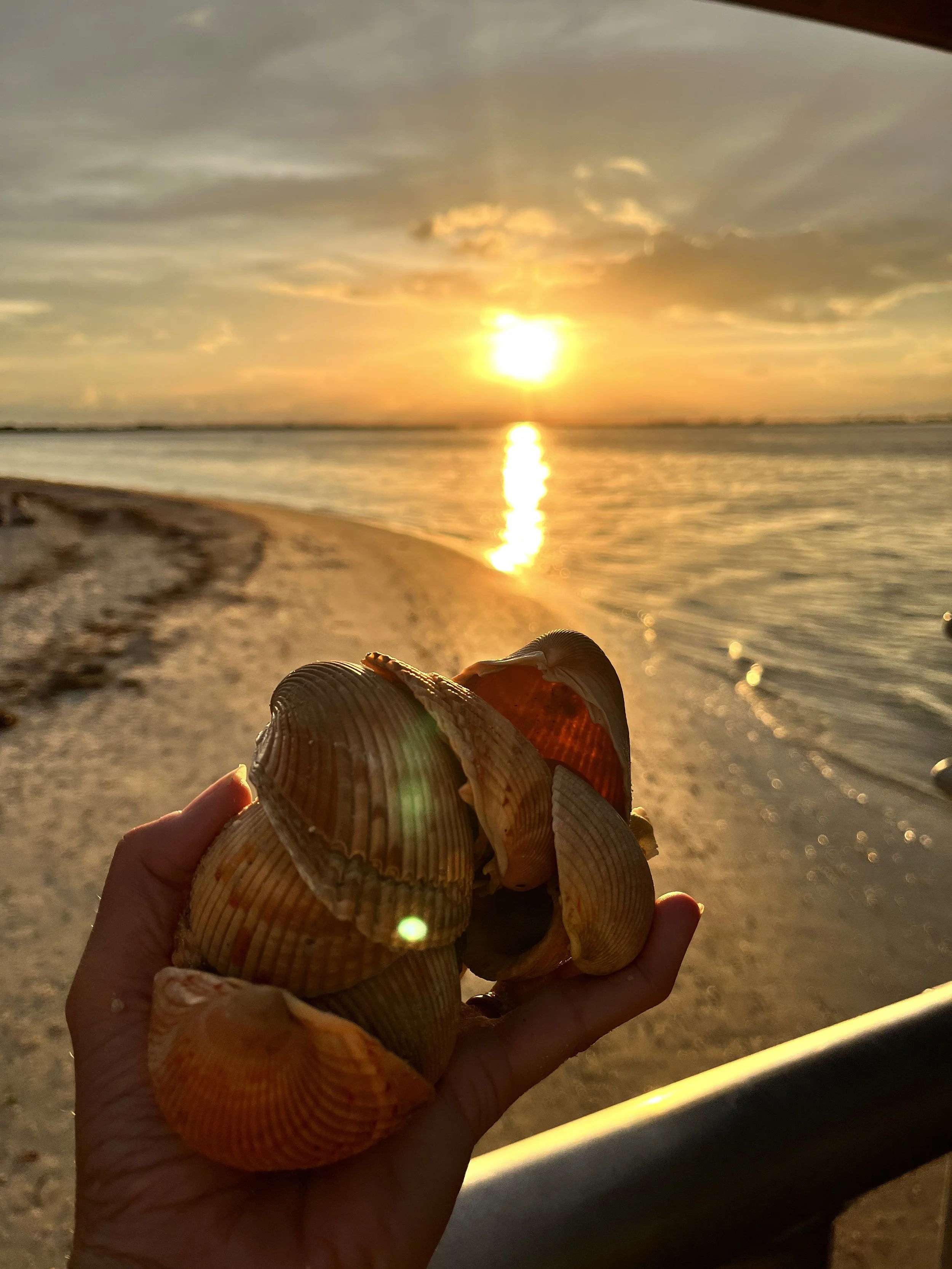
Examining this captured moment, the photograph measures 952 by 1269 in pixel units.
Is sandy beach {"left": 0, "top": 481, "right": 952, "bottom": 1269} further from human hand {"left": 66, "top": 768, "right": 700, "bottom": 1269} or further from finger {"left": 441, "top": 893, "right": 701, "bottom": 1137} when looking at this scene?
finger {"left": 441, "top": 893, "right": 701, "bottom": 1137}

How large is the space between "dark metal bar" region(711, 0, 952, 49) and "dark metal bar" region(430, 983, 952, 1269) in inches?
119

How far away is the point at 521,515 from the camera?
28844 millimetres

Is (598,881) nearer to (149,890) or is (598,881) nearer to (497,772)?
(497,772)

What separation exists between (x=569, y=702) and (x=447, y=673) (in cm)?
652

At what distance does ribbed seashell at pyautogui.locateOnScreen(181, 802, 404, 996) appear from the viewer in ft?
5.16

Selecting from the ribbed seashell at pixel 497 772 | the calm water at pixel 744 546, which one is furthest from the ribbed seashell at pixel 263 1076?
the calm water at pixel 744 546

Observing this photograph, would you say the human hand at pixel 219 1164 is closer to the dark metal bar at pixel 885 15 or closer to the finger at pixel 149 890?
the finger at pixel 149 890

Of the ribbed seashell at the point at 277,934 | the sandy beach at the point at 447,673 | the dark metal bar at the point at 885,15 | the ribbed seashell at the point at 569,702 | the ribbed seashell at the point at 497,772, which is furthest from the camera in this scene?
the sandy beach at the point at 447,673

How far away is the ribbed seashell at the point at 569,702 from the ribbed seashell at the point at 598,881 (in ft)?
0.76

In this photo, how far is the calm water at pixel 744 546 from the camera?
9.88m

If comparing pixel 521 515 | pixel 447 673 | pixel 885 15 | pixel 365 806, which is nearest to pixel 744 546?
pixel 521 515

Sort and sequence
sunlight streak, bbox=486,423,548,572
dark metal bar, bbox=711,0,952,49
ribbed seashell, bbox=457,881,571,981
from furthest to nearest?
sunlight streak, bbox=486,423,548,572, dark metal bar, bbox=711,0,952,49, ribbed seashell, bbox=457,881,571,981

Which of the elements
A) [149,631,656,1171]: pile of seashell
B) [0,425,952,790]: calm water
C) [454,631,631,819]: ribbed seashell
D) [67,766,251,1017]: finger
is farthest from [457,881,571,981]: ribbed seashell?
[0,425,952,790]: calm water

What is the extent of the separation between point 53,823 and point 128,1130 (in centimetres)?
448
